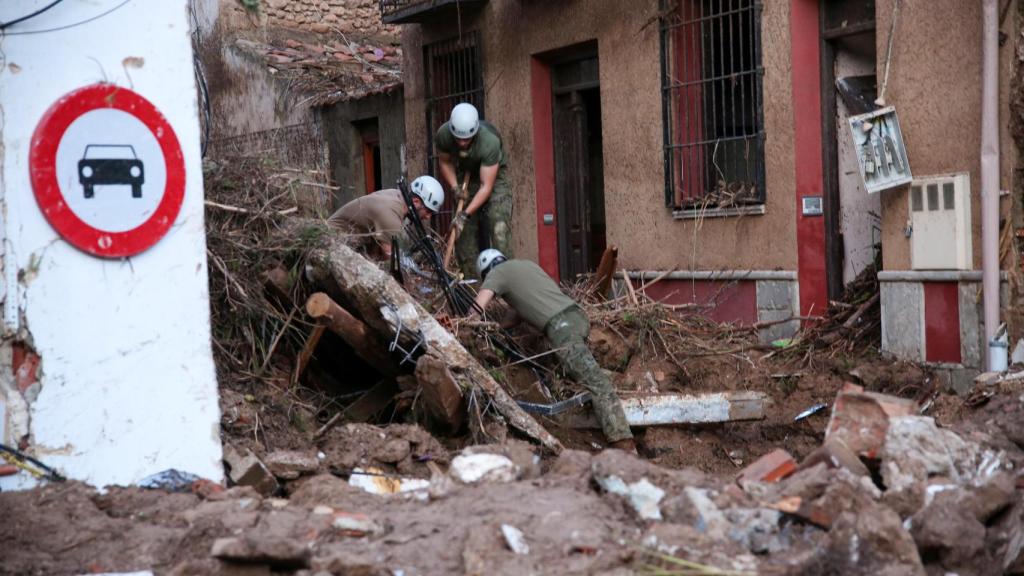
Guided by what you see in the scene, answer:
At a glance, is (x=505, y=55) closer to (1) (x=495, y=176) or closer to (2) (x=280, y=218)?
(1) (x=495, y=176)

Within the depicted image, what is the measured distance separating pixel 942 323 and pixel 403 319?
3701mm

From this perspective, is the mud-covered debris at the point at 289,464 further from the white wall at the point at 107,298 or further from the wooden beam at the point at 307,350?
the wooden beam at the point at 307,350

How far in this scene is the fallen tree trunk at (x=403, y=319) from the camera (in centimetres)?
659

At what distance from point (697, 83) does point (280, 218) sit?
438 centimetres

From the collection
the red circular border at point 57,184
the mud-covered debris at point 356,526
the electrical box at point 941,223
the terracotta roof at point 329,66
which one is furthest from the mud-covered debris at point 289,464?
the terracotta roof at point 329,66

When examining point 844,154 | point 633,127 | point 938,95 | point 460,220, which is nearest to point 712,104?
point 633,127

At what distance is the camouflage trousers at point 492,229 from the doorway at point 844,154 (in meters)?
3.00

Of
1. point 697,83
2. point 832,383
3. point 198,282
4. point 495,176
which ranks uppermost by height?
point 697,83

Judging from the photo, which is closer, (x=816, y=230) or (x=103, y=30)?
(x=103, y=30)

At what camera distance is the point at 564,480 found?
4.28 meters

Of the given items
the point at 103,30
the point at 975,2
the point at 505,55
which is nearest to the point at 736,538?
the point at 103,30

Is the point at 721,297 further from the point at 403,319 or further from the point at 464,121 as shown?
the point at 403,319

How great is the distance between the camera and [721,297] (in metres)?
9.72

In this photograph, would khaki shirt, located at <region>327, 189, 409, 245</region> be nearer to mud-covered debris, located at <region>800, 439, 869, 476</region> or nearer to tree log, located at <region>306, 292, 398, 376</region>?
tree log, located at <region>306, 292, 398, 376</region>
